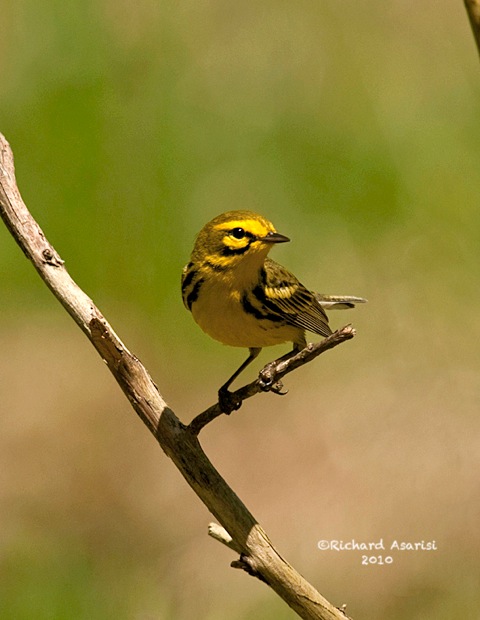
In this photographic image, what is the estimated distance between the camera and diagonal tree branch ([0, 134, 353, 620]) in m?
2.54

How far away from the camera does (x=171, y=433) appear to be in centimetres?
270

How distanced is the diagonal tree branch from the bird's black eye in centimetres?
64

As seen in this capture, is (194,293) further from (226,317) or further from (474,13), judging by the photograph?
(474,13)

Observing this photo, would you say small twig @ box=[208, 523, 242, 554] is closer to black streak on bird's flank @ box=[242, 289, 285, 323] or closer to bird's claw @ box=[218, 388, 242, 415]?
bird's claw @ box=[218, 388, 242, 415]

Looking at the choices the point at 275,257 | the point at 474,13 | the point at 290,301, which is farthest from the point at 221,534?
the point at 275,257

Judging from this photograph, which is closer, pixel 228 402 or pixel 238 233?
pixel 238 233

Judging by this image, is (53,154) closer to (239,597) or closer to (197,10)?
(197,10)

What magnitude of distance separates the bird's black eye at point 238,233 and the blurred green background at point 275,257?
2.14m

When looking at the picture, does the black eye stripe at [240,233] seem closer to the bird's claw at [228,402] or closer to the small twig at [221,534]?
the bird's claw at [228,402]

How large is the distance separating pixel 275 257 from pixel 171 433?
355 centimetres

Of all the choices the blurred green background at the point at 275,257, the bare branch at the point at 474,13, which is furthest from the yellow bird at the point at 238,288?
the blurred green background at the point at 275,257

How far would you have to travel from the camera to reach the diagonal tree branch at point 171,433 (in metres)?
2.54

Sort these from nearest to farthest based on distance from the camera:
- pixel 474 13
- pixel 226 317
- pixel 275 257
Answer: pixel 474 13 → pixel 226 317 → pixel 275 257

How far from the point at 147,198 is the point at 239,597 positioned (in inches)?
93.1
